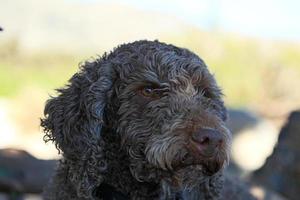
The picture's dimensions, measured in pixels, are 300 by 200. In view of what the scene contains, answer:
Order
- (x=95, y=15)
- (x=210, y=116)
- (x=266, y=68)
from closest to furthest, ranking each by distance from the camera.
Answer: (x=210, y=116), (x=95, y=15), (x=266, y=68)

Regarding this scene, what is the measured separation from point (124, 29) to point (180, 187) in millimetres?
11993

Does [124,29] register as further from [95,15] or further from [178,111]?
[178,111]

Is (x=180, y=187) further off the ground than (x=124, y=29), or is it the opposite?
(x=124, y=29)

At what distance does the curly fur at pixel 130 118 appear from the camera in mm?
5035

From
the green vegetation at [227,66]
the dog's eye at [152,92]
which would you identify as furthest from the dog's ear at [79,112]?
the green vegetation at [227,66]

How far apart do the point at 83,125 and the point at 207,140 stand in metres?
0.90

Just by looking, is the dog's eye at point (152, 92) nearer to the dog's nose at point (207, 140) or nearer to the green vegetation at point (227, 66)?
the dog's nose at point (207, 140)

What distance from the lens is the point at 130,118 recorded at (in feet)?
16.9

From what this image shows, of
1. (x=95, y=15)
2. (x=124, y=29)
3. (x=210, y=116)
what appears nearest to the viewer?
(x=210, y=116)

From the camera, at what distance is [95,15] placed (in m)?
18.3

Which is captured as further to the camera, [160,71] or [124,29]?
[124,29]

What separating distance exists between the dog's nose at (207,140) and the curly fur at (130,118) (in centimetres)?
13

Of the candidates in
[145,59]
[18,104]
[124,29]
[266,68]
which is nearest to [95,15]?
[124,29]

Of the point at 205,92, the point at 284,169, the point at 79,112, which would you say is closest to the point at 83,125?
the point at 79,112
